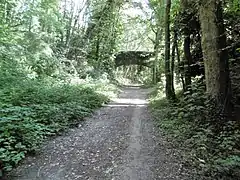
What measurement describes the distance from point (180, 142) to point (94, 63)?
1920cm

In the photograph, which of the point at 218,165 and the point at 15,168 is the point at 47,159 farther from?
the point at 218,165

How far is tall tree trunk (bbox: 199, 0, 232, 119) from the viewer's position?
766cm

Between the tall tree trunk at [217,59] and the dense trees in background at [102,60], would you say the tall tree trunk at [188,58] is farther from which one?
the tall tree trunk at [217,59]

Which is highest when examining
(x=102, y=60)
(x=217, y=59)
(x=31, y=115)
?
(x=102, y=60)

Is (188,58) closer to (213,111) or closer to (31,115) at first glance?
(213,111)

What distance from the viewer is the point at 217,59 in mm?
7711

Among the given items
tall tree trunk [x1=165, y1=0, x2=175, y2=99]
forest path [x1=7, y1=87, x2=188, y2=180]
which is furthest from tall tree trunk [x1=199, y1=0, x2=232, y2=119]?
tall tree trunk [x1=165, y1=0, x2=175, y2=99]

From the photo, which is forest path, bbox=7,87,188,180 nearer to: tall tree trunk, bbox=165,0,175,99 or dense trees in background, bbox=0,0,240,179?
dense trees in background, bbox=0,0,240,179

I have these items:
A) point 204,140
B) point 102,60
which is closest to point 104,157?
point 204,140

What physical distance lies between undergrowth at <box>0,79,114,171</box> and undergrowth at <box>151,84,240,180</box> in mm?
3113

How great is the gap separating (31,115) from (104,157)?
8.43 ft

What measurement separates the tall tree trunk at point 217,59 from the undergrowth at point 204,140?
1.29 feet

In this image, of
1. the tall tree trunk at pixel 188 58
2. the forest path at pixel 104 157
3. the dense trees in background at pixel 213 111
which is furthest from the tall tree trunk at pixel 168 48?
the forest path at pixel 104 157

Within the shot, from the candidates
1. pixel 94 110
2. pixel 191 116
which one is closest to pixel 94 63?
pixel 94 110
